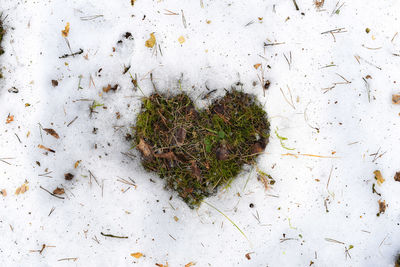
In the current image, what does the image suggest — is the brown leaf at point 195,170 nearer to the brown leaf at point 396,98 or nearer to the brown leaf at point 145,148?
the brown leaf at point 145,148

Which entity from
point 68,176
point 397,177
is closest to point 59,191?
point 68,176

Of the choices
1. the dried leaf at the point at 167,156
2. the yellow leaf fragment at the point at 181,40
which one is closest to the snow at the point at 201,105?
the yellow leaf fragment at the point at 181,40

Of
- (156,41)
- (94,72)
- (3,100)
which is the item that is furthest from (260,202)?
(3,100)

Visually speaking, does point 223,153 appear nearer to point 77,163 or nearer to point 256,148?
point 256,148

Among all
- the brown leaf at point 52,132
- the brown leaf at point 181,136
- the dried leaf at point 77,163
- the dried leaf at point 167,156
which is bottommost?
the dried leaf at point 77,163

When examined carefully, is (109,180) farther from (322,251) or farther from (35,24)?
(322,251)

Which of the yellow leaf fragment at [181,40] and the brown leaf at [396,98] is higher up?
the yellow leaf fragment at [181,40]
